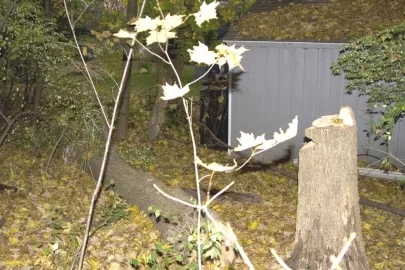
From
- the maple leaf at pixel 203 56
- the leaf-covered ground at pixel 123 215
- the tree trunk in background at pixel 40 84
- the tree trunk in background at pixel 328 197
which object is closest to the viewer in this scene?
the maple leaf at pixel 203 56

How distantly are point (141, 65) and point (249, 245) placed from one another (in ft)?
27.7

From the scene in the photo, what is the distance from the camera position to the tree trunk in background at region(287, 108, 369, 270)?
16.0ft

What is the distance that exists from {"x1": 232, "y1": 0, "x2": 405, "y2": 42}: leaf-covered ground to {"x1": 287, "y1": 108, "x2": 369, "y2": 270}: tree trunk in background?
15.0 ft

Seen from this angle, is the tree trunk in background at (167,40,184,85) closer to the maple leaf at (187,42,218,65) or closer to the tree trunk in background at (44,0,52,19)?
the tree trunk in background at (44,0,52,19)

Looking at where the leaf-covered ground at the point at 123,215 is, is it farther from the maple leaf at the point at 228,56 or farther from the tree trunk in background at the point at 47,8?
the maple leaf at the point at 228,56

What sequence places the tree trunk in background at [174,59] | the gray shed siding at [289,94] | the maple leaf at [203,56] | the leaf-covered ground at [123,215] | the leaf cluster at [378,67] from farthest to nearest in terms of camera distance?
the tree trunk in background at [174,59] → the gray shed siding at [289,94] → the leaf cluster at [378,67] → the leaf-covered ground at [123,215] → the maple leaf at [203,56]

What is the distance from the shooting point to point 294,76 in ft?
31.8

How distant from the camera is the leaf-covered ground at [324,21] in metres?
9.16

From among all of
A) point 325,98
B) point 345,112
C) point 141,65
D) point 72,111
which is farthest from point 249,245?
point 141,65

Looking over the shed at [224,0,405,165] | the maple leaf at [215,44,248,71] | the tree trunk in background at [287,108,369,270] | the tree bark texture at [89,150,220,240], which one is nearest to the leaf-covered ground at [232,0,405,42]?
the shed at [224,0,405,165]

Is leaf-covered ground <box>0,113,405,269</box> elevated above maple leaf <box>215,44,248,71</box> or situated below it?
below

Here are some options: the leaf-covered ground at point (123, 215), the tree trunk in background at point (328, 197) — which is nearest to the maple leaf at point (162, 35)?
the tree trunk in background at point (328, 197)

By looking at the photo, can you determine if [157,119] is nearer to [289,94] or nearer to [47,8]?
[289,94]

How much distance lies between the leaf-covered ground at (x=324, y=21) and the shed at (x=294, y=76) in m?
0.02
